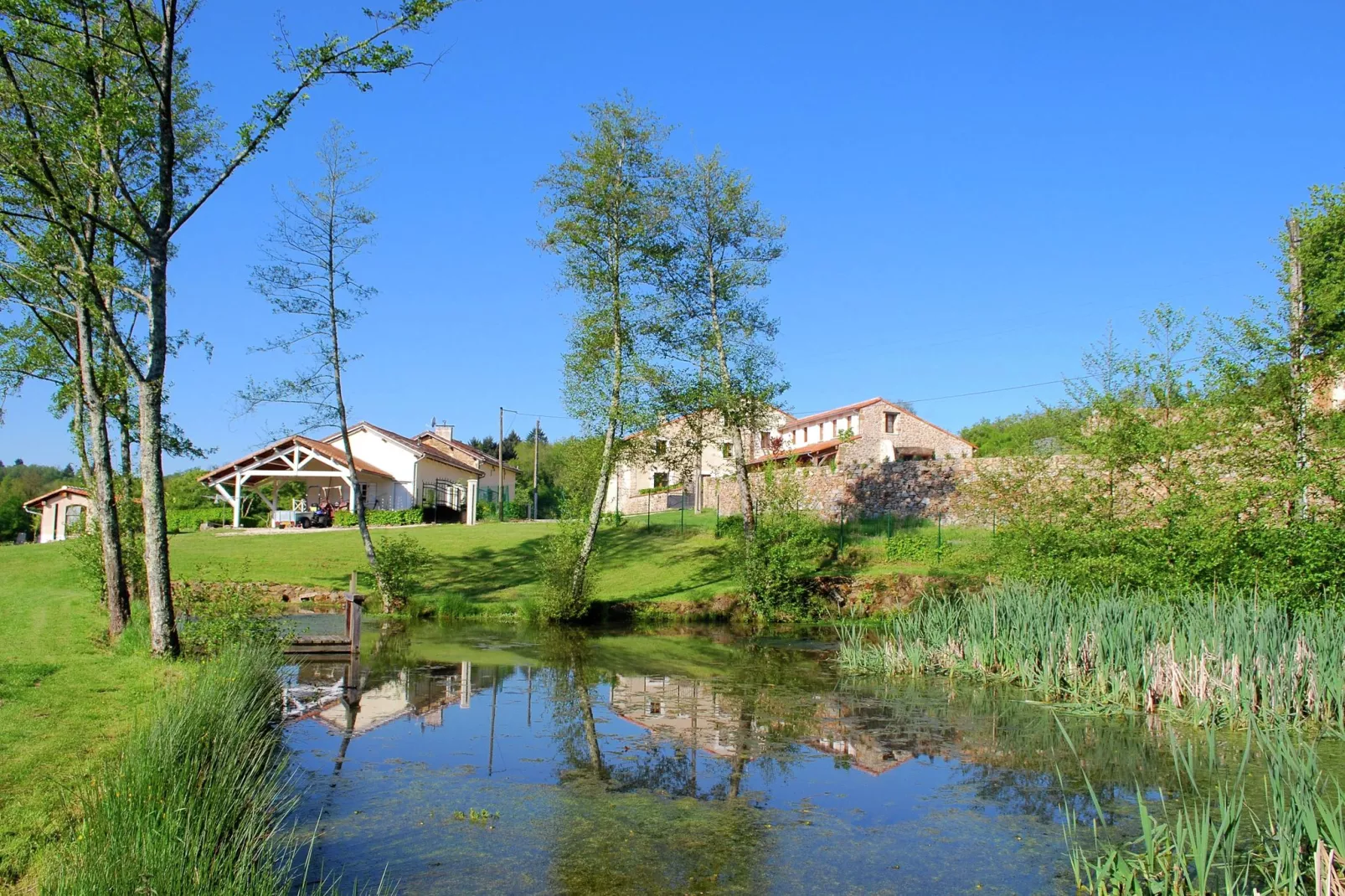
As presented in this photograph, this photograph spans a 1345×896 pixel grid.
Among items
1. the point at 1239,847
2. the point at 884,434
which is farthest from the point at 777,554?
the point at 884,434

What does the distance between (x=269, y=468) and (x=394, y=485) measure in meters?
6.86

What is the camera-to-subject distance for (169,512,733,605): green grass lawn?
2602 centimetres

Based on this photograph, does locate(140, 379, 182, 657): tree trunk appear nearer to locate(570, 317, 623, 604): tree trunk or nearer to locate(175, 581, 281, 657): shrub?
locate(175, 581, 281, 657): shrub

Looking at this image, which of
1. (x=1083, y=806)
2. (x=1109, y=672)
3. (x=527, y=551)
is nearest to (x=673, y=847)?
(x=1083, y=806)

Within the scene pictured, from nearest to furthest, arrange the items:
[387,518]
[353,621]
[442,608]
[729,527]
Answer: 1. [353,621]
2. [442,608]
3. [729,527]
4. [387,518]

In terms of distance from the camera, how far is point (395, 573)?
23484 mm

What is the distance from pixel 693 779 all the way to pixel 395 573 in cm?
1597

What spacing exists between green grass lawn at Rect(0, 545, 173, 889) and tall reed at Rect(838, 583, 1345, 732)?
891cm

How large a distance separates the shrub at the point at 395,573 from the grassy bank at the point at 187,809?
14851 mm

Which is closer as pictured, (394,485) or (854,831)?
(854,831)

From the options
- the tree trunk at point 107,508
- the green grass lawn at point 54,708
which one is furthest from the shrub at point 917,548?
the tree trunk at point 107,508

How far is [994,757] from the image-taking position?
1003 centimetres

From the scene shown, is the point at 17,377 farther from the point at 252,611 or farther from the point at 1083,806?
the point at 1083,806

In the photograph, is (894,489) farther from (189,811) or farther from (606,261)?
(189,811)
